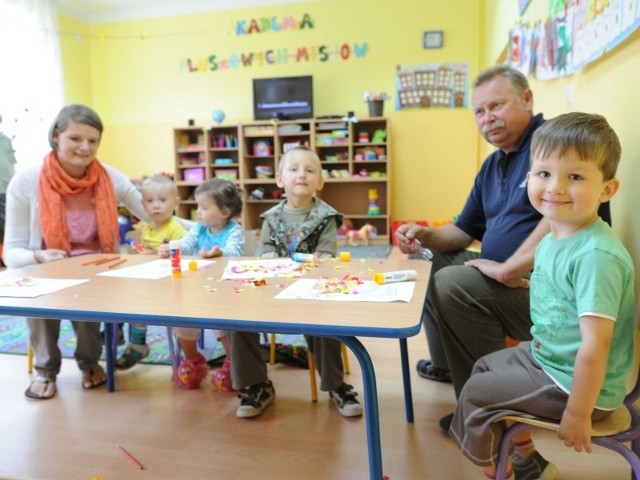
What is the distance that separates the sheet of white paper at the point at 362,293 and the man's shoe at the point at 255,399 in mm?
622

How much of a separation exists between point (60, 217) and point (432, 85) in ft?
15.8

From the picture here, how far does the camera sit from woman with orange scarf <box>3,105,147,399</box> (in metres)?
1.89

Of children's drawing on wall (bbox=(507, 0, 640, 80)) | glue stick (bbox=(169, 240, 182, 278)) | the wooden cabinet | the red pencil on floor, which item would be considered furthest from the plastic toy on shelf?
the red pencil on floor

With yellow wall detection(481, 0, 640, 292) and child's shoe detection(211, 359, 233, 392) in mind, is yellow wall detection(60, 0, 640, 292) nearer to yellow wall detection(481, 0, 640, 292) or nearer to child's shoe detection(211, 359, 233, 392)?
yellow wall detection(481, 0, 640, 292)

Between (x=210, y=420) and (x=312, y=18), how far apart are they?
5.41m

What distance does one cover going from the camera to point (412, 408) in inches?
63.9

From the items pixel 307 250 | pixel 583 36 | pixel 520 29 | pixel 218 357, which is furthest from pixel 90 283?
pixel 520 29

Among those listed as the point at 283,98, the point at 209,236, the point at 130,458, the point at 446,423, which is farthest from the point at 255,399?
Result: the point at 283,98

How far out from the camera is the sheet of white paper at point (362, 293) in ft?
3.54

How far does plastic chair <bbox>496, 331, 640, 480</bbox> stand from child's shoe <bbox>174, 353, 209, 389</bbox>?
1.24 meters

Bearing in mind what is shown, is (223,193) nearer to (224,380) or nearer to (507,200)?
(224,380)

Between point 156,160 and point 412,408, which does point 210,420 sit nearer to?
point 412,408

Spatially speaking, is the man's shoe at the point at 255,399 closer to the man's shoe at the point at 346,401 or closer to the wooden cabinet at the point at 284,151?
the man's shoe at the point at 346,401

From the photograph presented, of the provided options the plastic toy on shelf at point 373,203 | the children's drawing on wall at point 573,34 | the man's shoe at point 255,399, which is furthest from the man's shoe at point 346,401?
the plastic toy on shelf at point 373,203
